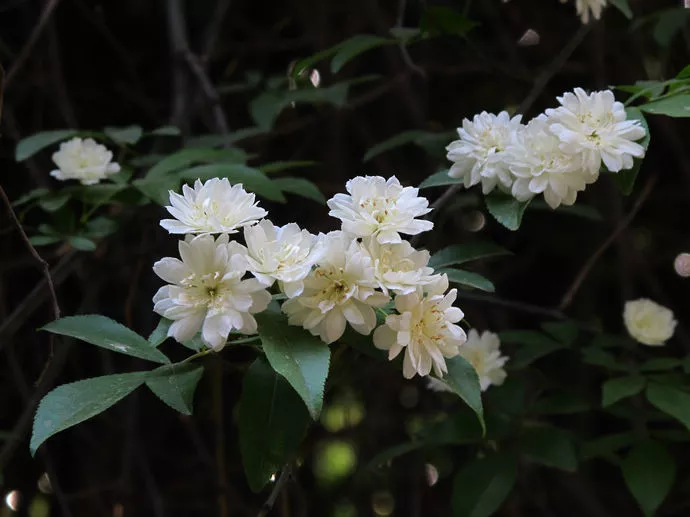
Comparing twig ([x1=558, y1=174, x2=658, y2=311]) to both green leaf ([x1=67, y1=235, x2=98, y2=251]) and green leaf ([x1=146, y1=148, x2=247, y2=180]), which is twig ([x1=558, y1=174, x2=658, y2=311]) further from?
green leaf ([x1=67, y1=235, x2=98, y2=251])


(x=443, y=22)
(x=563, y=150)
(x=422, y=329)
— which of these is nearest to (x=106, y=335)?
(x=422, y=329)

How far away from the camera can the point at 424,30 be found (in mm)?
1250

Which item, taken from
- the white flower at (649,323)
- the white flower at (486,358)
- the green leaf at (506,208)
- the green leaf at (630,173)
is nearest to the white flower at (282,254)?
the green leaf at (506,208)

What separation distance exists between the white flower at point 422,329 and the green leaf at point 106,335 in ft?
0.79

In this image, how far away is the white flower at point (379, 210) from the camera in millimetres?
722

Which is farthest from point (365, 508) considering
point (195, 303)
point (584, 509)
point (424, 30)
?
point (195, 303)

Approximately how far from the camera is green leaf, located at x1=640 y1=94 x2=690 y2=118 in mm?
883

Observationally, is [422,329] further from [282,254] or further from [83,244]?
[83,244]

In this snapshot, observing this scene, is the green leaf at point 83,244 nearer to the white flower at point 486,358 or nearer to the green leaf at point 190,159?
the green leaf at point 190,159

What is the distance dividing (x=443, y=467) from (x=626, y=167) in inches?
39.4

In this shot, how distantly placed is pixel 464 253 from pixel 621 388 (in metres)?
0.31

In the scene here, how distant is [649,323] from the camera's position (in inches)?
50.1

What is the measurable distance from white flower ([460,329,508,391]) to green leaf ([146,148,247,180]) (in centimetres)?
48

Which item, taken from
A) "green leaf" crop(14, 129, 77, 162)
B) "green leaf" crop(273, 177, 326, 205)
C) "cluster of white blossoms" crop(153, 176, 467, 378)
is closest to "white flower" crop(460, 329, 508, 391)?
"green leaf" crop(273, 177, 326, 205)
